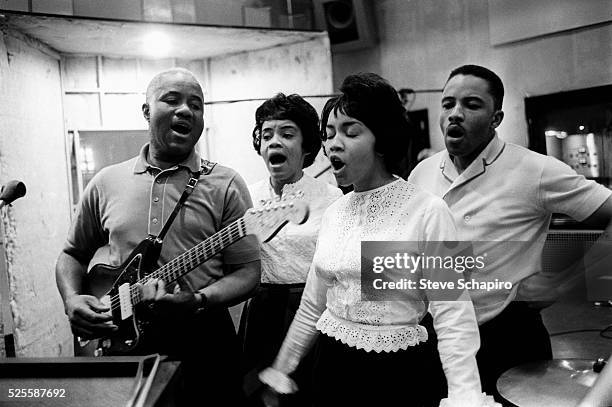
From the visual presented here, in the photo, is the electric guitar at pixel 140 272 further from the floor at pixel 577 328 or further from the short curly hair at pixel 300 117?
the floor at pixel 577 328

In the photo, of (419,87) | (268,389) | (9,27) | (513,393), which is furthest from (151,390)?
(9,27)

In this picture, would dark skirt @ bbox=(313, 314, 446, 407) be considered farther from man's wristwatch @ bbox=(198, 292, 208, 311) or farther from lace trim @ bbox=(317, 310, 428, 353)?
man's wristwatch @ bbox=(198, 292, 208, 311)

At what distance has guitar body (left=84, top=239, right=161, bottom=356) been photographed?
1.16 m

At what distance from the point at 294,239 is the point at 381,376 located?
16.7 inches

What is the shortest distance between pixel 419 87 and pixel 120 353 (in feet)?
2.97

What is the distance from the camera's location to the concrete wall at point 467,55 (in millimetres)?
1011

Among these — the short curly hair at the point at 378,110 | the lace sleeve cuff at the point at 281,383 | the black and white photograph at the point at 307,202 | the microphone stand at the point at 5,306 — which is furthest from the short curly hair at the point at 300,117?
the microphone stand at the point at 5,306

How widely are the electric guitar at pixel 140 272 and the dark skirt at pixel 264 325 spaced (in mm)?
213

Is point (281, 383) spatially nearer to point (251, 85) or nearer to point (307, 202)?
point (307, 202)

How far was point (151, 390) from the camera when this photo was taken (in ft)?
2.79

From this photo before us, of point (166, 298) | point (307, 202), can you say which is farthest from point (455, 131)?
point (166, 298)

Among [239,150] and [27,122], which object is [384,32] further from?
[27,122]

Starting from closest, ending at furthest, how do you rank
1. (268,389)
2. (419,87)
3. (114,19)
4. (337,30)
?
1. (268,389)
2. (419,87)
3. (337,30)
4. (114,19)

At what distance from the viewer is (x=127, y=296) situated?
1.17 m
